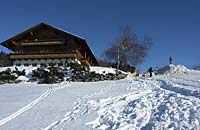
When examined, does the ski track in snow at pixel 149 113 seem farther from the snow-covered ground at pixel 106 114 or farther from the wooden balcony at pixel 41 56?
the wooden balcony at pixel 41 56

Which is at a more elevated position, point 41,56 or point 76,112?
point 41,56

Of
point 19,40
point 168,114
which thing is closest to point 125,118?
point 168,114

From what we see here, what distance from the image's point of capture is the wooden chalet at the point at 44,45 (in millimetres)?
38875

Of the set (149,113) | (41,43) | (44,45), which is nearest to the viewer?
(149,113)

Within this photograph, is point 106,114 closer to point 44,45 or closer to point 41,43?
point 41,43

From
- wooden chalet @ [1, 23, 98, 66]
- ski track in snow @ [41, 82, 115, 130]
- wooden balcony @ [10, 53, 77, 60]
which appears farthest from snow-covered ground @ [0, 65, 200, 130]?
wooden chalet @ [1, 23, 98, 66]

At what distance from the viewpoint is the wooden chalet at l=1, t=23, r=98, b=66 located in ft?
128

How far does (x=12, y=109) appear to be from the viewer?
1340cm

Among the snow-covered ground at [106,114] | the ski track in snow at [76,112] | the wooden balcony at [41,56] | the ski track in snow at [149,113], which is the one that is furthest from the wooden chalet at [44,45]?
the ski track in snow at [149,113]

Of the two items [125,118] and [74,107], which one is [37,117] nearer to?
[74,107]

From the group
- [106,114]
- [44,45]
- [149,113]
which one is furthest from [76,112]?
[44,45]

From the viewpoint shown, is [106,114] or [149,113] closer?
[149,113]

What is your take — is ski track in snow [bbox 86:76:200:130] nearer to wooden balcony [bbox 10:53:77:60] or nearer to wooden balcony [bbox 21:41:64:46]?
wooden balcony [bbox 10:53:77:60]

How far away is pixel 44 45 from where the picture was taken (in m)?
41.4
